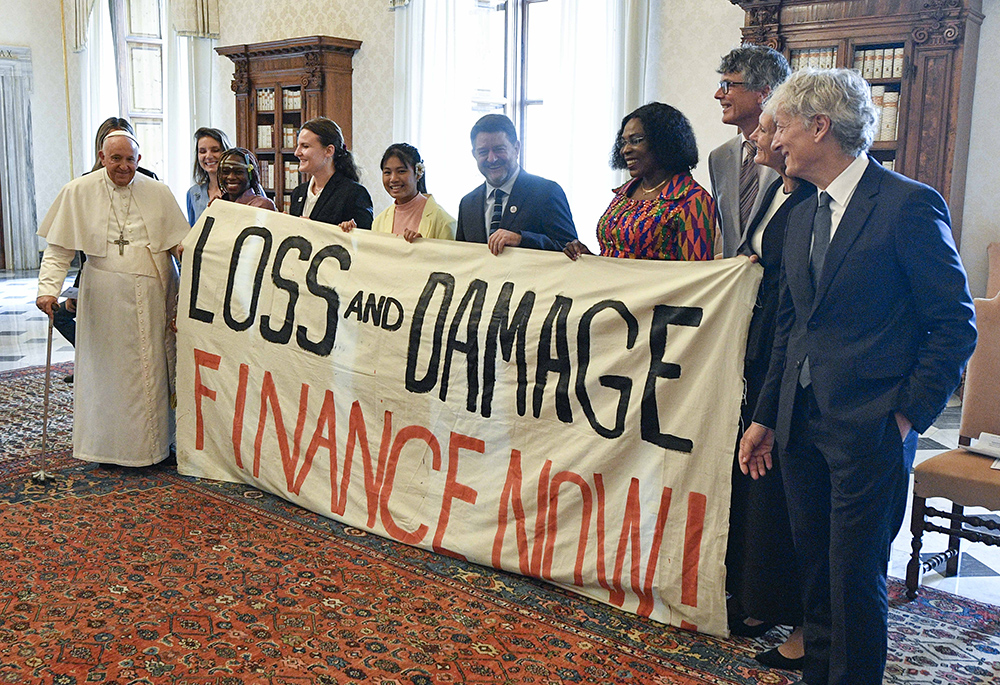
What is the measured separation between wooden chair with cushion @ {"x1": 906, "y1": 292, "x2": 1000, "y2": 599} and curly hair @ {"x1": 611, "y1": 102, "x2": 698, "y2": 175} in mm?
1143

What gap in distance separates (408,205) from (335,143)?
517mm

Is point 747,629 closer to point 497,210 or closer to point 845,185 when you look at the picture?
point 845,185

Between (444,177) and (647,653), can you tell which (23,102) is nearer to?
(444,177)

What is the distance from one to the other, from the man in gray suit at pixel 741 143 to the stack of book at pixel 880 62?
3.04 meters

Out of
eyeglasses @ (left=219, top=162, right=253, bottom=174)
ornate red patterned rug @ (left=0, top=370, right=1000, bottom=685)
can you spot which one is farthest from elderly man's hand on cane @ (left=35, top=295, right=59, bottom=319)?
eyeglasses @ (left=219, top=162, right=253, bottom=174)

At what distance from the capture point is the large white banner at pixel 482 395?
108 inches

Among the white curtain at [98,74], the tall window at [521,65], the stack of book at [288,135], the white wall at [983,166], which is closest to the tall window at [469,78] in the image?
the tall window at [521,65]

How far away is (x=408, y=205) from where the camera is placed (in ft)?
12.9

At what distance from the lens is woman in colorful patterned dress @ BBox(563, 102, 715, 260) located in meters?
2.89

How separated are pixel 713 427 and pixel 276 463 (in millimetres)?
1922

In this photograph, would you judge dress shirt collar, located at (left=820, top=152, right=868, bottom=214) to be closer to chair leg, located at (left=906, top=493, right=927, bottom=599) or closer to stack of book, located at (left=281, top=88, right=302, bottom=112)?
chair leg, located at (left=906, top=493, right=927, bottom=599)

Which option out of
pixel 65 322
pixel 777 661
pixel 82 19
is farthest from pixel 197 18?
pixel 777 661

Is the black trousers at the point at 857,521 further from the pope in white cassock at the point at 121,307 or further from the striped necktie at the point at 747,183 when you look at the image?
the pope in white cassock at the point at 121,307

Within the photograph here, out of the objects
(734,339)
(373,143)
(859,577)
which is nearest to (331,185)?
(734,339)
